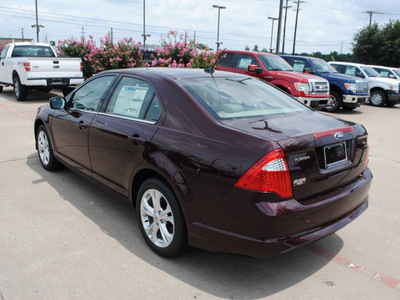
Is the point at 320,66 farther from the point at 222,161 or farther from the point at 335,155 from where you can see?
the point at 222,161

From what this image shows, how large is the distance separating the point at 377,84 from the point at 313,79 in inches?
Answer: 262

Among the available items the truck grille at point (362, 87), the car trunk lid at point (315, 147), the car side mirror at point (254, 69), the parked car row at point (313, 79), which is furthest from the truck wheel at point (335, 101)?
the car trunk lid at point (315, 147)

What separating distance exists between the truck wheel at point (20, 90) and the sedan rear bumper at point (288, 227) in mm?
11879

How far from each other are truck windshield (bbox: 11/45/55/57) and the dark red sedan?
447 inches

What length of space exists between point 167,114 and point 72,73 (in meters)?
10.6

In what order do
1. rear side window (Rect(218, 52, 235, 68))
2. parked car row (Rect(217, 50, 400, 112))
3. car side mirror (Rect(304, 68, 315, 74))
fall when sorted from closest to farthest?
1. parked car row (Rect(217, 50, 400, 112))
2. rear side window (Rect(218, 52, 235, 68))
3. car side mirror (Rect(304, 68, 315, 74))

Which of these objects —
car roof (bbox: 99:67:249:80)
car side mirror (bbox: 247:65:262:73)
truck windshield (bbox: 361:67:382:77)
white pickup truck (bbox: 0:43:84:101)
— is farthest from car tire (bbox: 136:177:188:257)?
truck windshield (bbox: 361:67:382:77)

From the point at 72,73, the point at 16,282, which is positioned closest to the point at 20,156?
the point at 16,282

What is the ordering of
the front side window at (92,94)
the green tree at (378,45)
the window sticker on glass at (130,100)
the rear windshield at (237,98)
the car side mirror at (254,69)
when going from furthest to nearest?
1. the green tree at (378,45)
2. the car side mirror at (254,69)
3. the front side window at (92,94)
4. the window sticker on glass at (130,100)
5. the rear windshield at (237,98)

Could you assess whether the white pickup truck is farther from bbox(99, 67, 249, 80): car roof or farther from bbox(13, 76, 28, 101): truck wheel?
bbox(99, 67, 249, 80): car roof

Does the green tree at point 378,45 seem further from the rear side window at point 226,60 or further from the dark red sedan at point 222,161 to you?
the dark red sedan at point 222,161

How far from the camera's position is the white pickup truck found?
11922 millimetres

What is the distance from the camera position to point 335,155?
2.80 m

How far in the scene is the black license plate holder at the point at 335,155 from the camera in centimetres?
272
